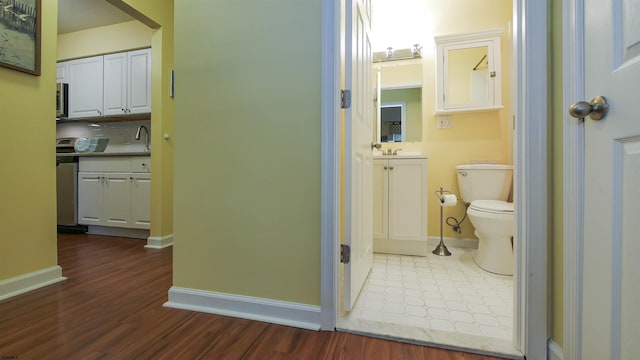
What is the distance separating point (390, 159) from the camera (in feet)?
7.45

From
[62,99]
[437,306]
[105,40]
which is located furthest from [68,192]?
[437,306]

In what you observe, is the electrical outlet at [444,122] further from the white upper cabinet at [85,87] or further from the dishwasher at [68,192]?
the dishwasher at [68,192]

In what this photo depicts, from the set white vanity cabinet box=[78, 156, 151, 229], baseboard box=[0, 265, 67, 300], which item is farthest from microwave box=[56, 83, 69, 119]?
baseboard box=[0, 265, 67, 300]

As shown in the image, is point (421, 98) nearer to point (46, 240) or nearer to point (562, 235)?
point (562, 235)

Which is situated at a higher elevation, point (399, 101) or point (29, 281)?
point (399, 101)

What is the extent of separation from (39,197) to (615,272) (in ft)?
8.84

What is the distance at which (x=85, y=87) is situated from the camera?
127 inches

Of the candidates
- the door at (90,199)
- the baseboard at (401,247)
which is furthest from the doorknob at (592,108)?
the door at (90,199)

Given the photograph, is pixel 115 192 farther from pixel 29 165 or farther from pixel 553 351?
pixel 553 351

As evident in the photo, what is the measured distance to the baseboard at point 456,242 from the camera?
97.7 inches

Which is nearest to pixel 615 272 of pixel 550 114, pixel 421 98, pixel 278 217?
pixel 550 114

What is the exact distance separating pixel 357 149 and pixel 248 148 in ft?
1.78

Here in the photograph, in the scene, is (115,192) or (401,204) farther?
(115,192)

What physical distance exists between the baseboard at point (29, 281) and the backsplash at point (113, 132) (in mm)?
1918
